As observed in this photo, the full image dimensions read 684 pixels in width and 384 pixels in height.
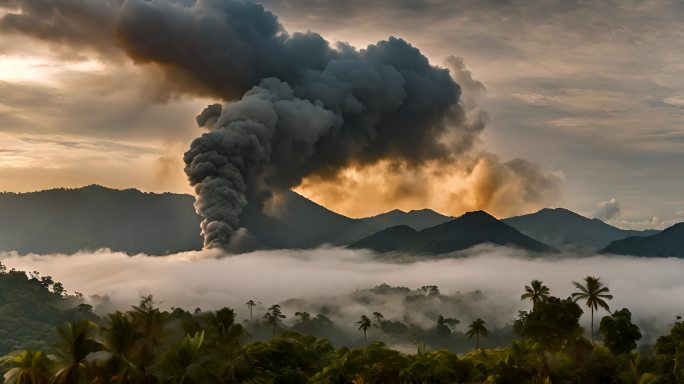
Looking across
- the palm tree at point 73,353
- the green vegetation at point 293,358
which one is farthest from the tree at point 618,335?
the palm tree at point 73,353

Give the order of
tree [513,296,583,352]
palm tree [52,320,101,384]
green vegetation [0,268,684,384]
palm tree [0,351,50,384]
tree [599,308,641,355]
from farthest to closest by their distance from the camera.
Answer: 1. tree [599,308,641,355]
2. tree [513,296,583,352]
3. green vegetation [0,268,684,384]
4. palm tree [52,320,101,384]
5. palm tree [0,351,50,384]

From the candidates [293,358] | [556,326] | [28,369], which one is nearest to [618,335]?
[556,326]

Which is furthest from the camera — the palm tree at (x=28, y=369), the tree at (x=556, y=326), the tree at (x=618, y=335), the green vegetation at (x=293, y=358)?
the tree at (x=618, y=335)

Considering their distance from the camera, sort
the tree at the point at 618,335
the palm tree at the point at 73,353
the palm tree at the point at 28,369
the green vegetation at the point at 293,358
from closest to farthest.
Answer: the palm tree at the point at 28,369
the palm tree at the point at 73,353
the green vegetation at the point at 293,358
the tree at the point at 618,335

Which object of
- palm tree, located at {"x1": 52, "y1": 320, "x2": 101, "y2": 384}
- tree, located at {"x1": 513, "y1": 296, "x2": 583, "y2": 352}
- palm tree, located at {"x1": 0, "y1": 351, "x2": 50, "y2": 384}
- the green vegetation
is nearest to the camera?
palm tree, located at {"x1": 0, "y1": 351, "x2": 50, "y2": 384}

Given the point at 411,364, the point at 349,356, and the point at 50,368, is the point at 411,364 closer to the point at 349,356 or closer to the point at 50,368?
the point at 349,356

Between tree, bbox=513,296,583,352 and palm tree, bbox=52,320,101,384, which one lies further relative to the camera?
tree, bbox=513,296,583,352

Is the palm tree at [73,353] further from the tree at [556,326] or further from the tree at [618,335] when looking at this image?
the tree at [618,335]

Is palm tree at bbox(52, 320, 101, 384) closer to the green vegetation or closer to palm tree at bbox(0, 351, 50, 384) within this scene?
the green vegetation

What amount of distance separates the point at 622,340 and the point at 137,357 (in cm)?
8520

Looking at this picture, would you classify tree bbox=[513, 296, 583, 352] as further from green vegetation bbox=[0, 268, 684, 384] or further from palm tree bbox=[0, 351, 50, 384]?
palm tree bbox=[0, 351, 50, 384]

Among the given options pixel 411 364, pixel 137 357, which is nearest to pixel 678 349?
pixel 411 364

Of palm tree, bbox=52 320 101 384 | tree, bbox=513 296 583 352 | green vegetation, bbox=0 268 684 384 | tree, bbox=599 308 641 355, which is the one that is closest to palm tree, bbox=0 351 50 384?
green vegetation, bbox=0 268 684 384

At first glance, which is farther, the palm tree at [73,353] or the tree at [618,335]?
the tree at [618,335]
